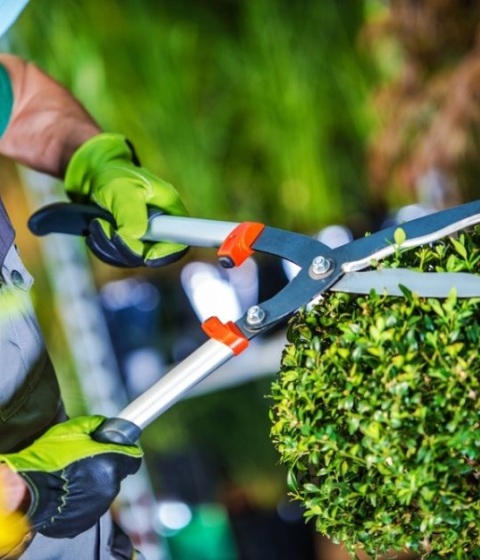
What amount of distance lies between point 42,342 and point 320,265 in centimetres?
36

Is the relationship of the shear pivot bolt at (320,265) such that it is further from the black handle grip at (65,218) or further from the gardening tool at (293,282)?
the black handle grip at (65,218)

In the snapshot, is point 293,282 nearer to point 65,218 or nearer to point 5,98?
point 65,218

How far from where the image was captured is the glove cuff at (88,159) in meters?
1.12

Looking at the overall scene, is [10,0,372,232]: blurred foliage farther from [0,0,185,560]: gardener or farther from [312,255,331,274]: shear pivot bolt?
[312,255,331,274]: shear pivot bolt

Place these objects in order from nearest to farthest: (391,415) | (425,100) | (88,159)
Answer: (391,415) < (88,159) < (425,100)

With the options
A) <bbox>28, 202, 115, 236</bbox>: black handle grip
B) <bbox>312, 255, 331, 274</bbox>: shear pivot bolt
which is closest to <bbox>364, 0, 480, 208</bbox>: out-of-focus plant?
<bbox>28, 202, 115, 236</bbox>: black handle grip

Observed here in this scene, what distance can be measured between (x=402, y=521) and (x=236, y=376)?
4.08 ft

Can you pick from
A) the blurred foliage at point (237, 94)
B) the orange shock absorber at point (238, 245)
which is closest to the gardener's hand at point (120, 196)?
the orange shock absorber at point (238, 245)

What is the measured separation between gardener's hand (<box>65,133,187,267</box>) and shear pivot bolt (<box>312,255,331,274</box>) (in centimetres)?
21

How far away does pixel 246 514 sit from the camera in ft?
6.87

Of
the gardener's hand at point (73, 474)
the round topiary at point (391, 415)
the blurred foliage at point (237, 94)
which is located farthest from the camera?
the blurred foliage at point (237, 94)

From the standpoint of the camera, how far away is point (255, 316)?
2.79 feet

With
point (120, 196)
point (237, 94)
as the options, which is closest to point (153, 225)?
point (120, 196)

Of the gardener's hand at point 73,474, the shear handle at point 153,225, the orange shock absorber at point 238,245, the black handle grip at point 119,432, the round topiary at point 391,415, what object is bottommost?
the round topiary at point 391,415
